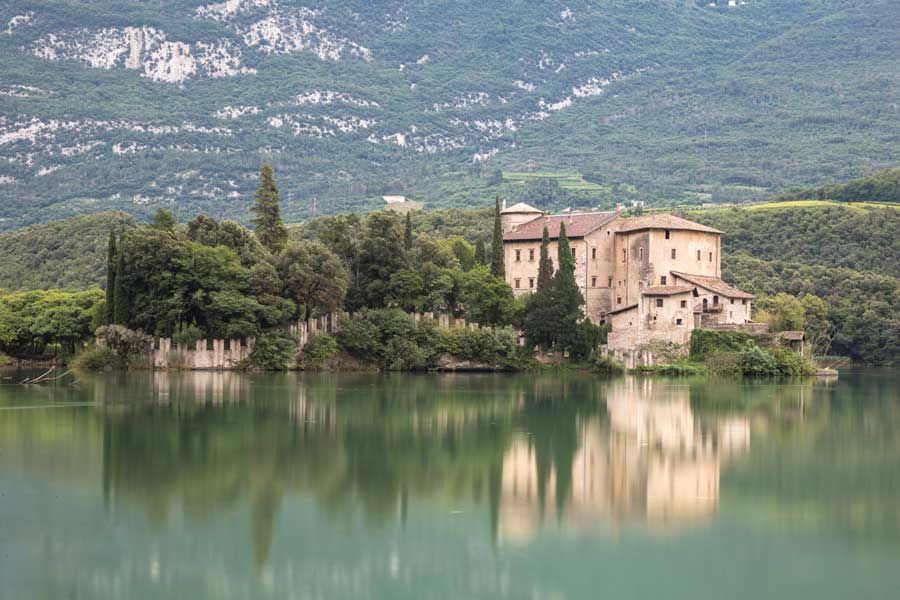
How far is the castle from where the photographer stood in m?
68.3

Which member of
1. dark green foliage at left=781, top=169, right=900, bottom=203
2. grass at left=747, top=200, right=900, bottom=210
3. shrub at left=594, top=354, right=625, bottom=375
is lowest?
shrub at left=594, top=354, right=625, bottom=375

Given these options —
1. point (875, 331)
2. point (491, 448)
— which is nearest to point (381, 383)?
point (491, 448)

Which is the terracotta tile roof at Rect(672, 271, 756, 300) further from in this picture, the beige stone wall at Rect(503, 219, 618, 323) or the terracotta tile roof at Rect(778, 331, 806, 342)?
the beige stone wall at Rect(503, 219, 618, 323)

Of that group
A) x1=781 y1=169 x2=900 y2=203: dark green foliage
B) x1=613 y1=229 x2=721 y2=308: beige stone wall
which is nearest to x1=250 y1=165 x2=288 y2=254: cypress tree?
x1=613 y1=229 x2=721 y2=308: beige stone wall

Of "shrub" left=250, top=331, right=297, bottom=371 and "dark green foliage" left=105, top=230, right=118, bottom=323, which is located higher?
"dark green foliage" left=105, top=230, right=118, bottom=323

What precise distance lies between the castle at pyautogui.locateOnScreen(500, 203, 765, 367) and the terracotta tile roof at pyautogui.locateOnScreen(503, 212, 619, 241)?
56mm

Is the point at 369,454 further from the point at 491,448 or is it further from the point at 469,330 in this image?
the point at 469,330

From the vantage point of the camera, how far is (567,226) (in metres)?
76.8

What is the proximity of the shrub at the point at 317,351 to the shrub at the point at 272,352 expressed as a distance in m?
0.94

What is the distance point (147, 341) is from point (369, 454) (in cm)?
3930

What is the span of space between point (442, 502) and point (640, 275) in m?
50.3

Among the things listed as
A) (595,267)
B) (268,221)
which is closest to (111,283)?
(268,221)

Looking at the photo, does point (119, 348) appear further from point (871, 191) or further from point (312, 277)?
point (871, 191)

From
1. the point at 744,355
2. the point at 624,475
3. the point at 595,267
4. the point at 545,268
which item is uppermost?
the point at 595,267
